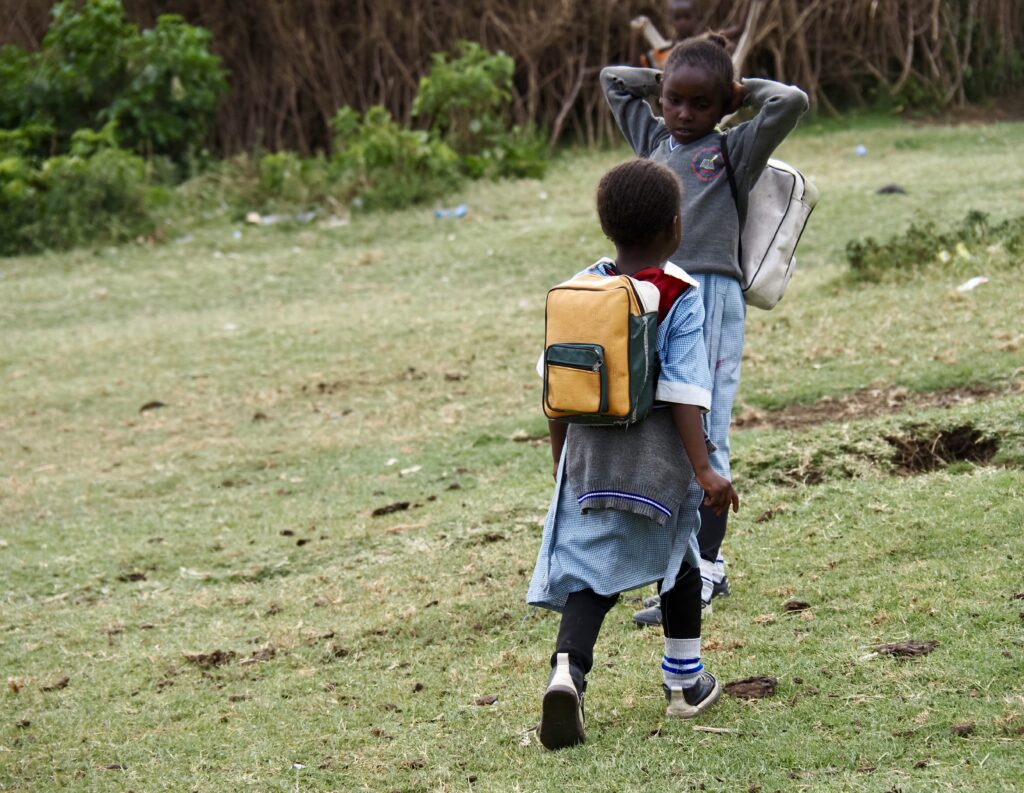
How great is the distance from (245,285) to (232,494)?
15.9 ft

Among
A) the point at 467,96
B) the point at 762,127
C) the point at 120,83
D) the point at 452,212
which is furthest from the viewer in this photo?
the point at 120,83

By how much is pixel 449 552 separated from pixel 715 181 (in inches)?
67.9

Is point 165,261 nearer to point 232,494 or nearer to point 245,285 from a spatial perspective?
point 245,285

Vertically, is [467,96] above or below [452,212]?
above

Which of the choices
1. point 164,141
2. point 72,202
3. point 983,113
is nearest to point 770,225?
point 72,202

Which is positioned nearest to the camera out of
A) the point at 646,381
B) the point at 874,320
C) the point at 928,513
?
the point at 646,381

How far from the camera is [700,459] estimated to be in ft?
9.61

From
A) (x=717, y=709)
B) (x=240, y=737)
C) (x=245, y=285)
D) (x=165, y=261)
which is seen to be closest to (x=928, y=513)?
(x=717, y=709)

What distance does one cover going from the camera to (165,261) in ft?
38.2

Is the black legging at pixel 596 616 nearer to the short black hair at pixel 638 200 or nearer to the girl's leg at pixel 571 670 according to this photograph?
the girl's leg at pixel 571 670

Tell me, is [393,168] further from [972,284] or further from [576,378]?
[576,378]

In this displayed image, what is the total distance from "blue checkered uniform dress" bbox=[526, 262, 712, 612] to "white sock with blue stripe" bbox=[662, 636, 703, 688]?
16 centimetres

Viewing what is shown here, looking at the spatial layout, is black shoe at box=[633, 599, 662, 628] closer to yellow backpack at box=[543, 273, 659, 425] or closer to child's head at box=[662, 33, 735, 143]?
yellow backpack at box=[543, 273, 659, 425]

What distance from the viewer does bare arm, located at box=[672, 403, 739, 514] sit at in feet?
9.55
